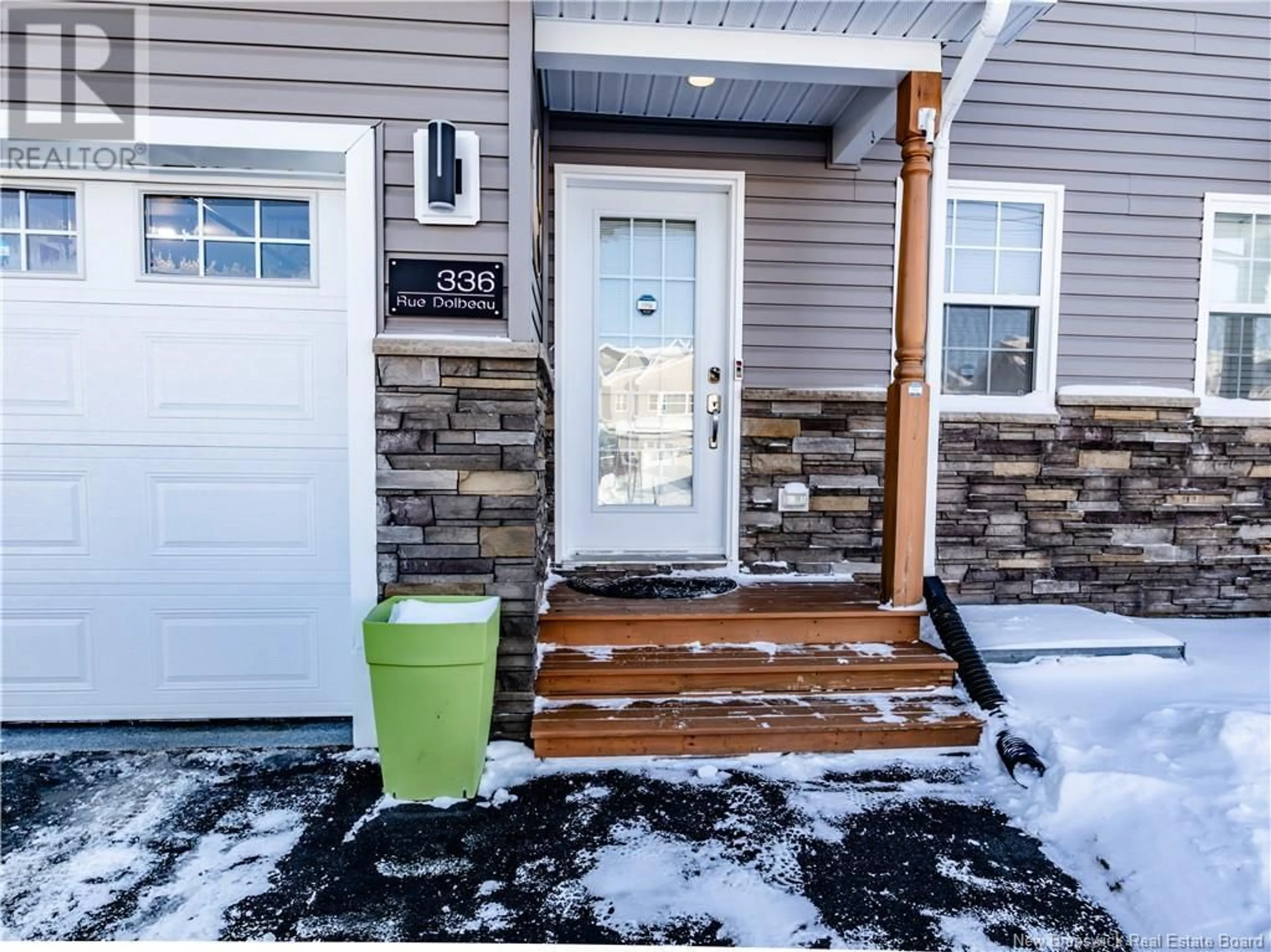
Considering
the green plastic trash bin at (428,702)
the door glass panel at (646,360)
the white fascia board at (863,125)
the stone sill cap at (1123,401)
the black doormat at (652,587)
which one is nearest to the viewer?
the green plastic trash bin at (428,702)

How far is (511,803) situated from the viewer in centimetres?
215

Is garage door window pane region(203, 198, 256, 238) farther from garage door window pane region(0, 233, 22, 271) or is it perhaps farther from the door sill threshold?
the door sill threshold

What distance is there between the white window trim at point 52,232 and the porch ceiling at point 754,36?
5.90 feet

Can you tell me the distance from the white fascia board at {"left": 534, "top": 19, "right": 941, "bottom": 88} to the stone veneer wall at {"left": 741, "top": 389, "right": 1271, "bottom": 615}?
4.82 feet

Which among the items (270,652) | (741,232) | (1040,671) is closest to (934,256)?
(741,232)

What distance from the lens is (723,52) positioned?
2.67 metres

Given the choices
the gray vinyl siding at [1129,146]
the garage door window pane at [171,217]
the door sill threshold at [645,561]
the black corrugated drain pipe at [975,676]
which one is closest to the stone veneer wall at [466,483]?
the garage door window pane at [171,217]

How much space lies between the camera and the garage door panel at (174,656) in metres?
2.60

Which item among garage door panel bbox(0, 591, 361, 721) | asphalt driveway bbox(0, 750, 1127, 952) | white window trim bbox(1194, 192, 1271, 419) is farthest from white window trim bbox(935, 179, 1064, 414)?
garage door panel bbox(0, 591, 361, 721)

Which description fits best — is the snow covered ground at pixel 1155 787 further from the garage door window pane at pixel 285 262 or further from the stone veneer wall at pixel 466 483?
the garage door window pane at pixel 285 262

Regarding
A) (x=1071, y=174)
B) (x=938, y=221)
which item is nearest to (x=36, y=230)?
(x=938, y=221)

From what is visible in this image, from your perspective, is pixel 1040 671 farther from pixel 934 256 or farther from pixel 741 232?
pixel 741 232

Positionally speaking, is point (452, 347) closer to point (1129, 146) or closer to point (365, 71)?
point (365, 71)

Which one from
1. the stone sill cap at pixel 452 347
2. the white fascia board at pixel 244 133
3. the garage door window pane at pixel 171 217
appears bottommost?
the stone sill cap at pixel 452 347
